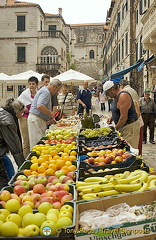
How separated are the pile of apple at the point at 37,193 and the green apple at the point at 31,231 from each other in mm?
437

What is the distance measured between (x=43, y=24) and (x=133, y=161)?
4808 centimetres

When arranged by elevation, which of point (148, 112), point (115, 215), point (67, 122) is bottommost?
point (115, 215)

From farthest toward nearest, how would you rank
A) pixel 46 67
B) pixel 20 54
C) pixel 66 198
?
1. pixel 20 54
2. pixel 46 67
3. pixel 66 198

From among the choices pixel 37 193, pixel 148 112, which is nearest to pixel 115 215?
pixel 37 193

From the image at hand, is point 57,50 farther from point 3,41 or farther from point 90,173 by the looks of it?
point 90,173

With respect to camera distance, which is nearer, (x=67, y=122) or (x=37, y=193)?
(x=37, y=193)

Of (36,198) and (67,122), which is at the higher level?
(67,122)

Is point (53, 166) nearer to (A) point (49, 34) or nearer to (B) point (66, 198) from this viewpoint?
(B) point (66, 198)

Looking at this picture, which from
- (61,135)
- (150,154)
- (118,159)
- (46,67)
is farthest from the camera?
(46,67)

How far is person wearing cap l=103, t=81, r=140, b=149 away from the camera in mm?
5359

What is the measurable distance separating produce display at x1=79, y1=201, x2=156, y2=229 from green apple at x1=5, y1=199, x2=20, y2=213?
1.68 feet

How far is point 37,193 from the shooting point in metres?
2.75

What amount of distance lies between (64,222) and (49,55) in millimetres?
43896

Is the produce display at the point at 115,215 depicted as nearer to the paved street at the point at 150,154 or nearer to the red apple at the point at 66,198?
the red apple at the point at 66,198
